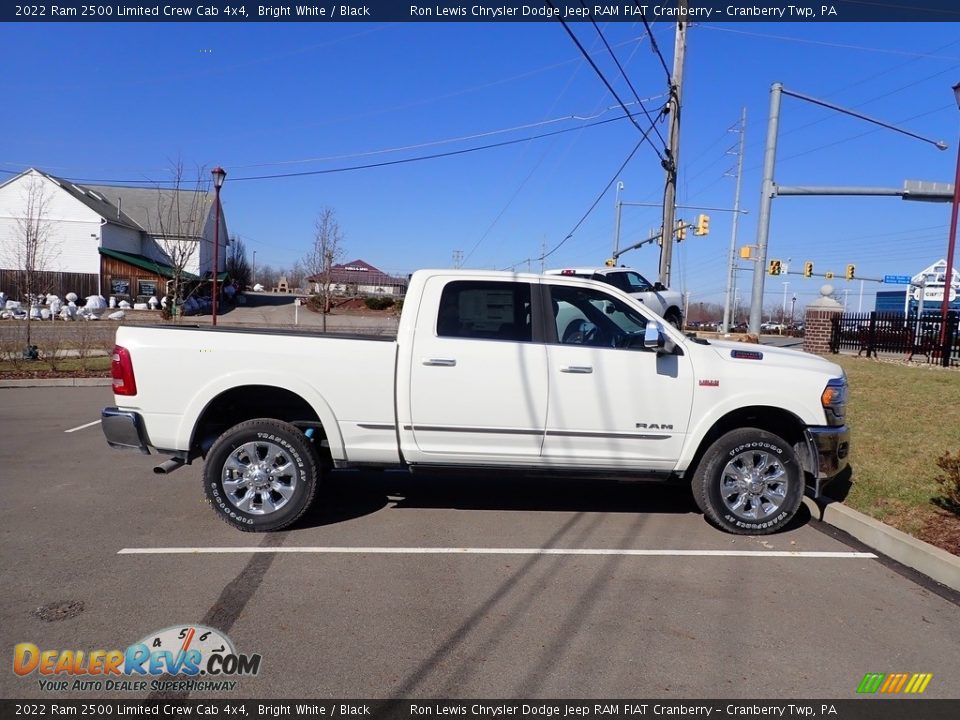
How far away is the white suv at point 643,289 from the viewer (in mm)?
14533

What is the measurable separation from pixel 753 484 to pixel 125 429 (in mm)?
4986

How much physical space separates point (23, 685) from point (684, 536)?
4.46 metres

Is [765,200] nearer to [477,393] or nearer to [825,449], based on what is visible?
[825,449]

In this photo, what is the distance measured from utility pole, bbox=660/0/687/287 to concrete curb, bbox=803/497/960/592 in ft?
36.1

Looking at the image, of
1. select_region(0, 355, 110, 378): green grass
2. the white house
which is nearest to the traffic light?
select_region(0, 355, 110, 378): green grass

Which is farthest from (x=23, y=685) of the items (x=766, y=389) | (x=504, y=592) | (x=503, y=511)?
(x=766, y=389)

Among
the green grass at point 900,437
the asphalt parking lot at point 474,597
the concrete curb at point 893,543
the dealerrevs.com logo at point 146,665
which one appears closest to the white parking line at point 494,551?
the asphalt parking lot at point 474,597

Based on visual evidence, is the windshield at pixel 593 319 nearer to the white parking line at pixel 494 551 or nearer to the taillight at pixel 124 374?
the white parking line at pixel 494 551

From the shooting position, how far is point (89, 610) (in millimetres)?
A: 3893

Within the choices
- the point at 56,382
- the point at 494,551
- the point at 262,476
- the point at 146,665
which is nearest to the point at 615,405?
the point at 494,551

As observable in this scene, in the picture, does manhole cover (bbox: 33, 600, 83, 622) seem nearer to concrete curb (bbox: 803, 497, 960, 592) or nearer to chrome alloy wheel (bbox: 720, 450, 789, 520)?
chrome alloy wheel (bbox: 720, 450, 789, 520)

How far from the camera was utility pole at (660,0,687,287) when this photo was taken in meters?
15.4

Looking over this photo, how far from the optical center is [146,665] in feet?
11.1

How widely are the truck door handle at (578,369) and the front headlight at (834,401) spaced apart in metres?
1.90
